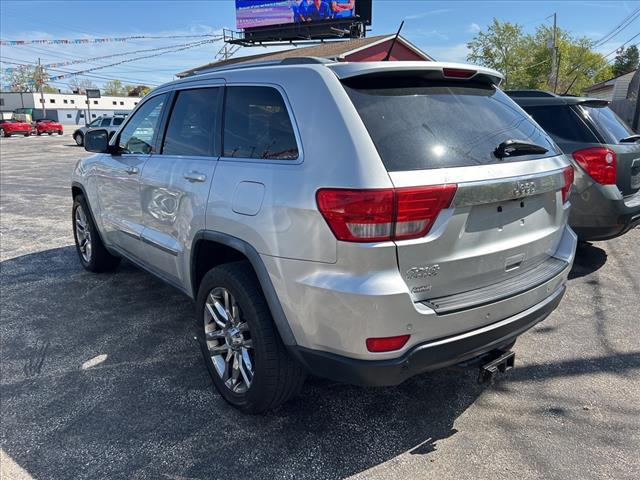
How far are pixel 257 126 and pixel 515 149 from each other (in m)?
1.39

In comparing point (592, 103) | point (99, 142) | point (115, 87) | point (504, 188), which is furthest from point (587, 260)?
point (115, 87)

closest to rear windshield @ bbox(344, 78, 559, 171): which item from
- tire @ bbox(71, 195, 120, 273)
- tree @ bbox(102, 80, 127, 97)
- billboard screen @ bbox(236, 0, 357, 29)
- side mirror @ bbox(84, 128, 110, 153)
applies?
side mirror @ bbox(84, 128, 110, 153)

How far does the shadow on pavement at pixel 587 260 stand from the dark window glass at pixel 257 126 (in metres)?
3.83

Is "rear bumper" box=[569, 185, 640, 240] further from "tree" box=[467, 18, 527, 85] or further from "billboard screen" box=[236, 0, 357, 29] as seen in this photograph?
"tree" box=[467, 18, 527, 85]

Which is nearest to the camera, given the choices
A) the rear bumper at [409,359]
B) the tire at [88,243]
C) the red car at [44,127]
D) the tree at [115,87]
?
the rear bumper at [409,359]

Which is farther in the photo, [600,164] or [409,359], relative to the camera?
[600,164]

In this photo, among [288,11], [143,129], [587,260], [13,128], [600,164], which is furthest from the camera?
[13,128]

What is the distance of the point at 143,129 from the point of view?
4.06m

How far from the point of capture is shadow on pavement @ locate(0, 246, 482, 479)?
2.47 m

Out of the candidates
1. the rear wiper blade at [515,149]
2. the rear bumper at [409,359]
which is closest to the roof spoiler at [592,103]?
the rear wiper blade at [515,149]

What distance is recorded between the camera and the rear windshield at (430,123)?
224 centimetres

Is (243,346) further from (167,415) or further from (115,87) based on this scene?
(115,87)

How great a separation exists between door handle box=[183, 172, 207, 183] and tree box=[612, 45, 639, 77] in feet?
280

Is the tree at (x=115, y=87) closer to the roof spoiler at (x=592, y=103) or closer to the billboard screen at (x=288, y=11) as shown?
the billboard screen at (x=288, y=11)
